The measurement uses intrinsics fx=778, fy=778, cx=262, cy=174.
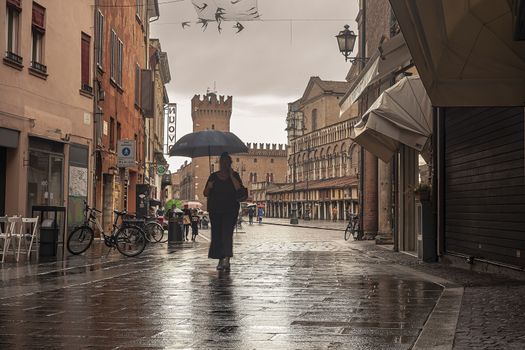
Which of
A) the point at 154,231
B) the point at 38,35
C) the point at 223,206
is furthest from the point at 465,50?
the point at 154,231

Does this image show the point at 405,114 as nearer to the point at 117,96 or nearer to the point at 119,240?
the point at 119,240

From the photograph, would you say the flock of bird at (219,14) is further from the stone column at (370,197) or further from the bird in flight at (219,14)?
the stone column at (370,197)

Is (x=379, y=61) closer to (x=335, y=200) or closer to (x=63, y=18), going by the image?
(x=63, y=18)

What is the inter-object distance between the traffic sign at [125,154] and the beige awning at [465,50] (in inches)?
687

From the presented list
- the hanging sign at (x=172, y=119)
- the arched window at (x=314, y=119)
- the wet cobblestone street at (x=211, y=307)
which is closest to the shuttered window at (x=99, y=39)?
the wet cobblestone street at (x=211, y=307)

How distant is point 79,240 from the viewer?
52.9 ft

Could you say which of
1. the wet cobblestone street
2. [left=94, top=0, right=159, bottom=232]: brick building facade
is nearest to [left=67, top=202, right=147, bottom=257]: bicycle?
the wet cobblestone street

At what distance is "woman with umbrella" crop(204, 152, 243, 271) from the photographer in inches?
478

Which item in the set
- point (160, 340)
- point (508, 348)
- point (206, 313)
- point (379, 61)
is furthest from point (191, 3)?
point (508, 348)

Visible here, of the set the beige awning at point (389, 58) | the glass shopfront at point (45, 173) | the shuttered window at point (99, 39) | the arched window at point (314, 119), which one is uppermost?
the arched window at point (314, 119)

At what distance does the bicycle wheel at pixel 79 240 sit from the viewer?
52.0ft

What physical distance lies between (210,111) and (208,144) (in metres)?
121

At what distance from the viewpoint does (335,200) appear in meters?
84.0

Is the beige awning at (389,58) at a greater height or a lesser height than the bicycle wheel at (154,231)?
greater
